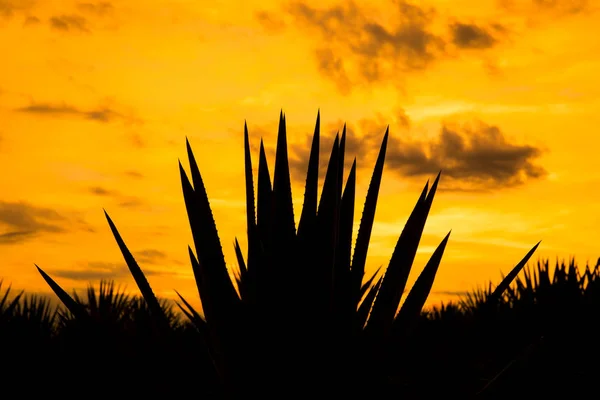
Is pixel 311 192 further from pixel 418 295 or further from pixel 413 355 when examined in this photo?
pixel 413 355

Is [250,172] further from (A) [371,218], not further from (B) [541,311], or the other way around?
(B) [541,311]

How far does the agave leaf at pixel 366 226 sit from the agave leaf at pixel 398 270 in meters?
0.10

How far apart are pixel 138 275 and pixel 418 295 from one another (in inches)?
44.1

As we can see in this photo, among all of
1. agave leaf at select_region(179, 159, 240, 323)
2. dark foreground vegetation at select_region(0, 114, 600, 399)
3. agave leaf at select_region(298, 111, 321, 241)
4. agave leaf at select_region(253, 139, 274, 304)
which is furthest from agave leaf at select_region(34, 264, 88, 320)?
agave leaf at select_region(298, 111, 321, 241)

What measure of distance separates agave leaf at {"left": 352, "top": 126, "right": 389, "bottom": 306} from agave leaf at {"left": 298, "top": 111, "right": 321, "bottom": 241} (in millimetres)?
281

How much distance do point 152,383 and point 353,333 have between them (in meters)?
1.26

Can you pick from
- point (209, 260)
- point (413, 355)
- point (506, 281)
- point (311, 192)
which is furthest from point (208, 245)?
point (413, 355)

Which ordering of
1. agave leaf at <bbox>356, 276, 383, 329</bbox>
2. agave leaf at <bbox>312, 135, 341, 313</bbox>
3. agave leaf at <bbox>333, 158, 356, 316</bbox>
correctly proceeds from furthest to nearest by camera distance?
1. agave leaf at <bbox>356, 276, 383, 329</bbox>
2. agave leaf at <bbox>333, 158, 356, 316</bbox>
3. agave leaf at <bbox>312, 135, 341, 313</bbox>

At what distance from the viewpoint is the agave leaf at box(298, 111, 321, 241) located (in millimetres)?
2809

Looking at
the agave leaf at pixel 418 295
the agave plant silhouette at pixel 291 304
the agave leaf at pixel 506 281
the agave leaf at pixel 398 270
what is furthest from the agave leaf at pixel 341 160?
the agave leaf at pixel 506 281

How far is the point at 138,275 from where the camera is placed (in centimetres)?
300

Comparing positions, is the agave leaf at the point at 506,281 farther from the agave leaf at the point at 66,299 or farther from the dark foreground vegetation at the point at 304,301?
the agave leaf at the point at 66,299

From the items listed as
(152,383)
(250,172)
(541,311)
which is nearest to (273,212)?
(250,172)

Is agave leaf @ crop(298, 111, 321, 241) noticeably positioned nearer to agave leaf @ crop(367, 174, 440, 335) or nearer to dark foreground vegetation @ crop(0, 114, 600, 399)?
dark foreground vegetation @ crop(0, 114, 600, 399)
